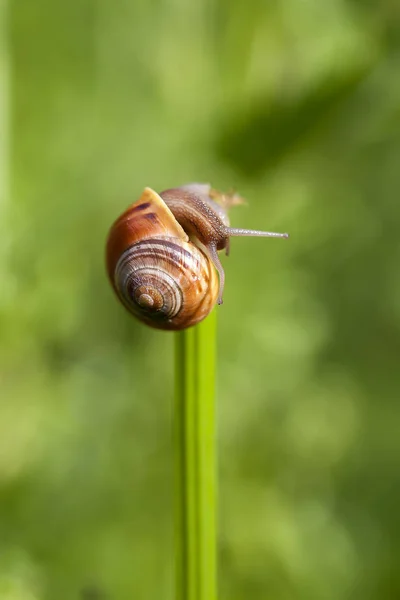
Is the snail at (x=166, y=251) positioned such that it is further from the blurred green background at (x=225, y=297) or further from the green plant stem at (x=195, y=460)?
the blurred green background at (x=225, y=297)

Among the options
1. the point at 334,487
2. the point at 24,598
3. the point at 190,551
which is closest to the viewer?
the point at 190,551

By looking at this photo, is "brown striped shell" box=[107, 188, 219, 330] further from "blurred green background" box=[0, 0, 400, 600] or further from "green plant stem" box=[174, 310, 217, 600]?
"blurred green background" box=[0, 0, 400, 600]

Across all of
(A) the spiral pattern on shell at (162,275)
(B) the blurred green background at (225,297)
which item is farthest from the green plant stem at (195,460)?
(B) the blurred green background at (225,297)

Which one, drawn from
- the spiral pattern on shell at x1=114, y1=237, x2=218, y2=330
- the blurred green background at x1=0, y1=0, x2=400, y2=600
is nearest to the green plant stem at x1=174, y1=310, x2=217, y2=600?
the spiral pattern on shell at x1=114, y1=237, x2=218, y2=330

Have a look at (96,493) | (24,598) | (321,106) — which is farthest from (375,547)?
(321,106)

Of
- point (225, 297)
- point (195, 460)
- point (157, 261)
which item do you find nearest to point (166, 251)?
point (157, 261)

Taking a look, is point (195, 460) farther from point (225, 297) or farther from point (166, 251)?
point (225, 297)

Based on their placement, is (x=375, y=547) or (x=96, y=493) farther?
(x=96, y=493)

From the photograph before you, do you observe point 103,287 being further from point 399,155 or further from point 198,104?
point 399,155
